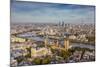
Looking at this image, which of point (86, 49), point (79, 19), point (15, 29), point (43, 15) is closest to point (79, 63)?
point (86, 49)

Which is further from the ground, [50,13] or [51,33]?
[50,13]

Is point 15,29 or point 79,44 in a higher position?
point 15,29

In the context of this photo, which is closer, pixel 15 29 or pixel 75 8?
pixel 15 29

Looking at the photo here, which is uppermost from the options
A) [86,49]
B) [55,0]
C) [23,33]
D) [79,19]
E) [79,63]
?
[55,0]
